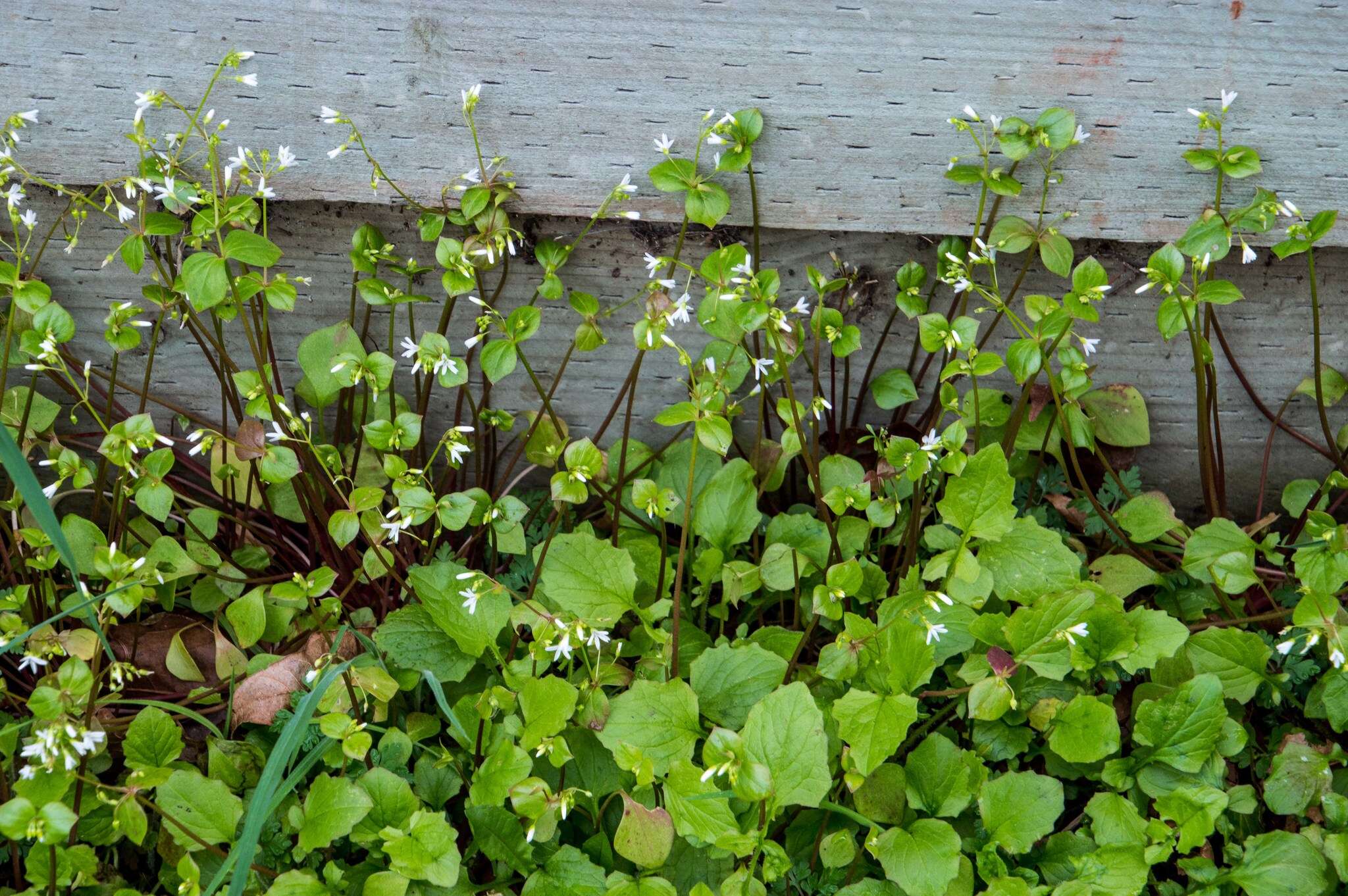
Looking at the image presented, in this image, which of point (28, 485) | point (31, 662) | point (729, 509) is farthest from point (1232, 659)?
point (31, 662)

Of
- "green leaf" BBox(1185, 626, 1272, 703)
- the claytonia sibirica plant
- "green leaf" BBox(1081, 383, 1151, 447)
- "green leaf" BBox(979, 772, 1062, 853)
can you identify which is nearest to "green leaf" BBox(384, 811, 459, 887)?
the claytonia sibirica plant

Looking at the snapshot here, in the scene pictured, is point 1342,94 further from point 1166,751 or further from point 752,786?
point 752,786

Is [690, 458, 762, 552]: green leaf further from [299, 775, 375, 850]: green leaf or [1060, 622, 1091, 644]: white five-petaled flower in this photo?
[299, 775, 375, 850]: green leaf

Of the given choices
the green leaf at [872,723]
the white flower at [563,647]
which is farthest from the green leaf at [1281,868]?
the white flower at [563,647]

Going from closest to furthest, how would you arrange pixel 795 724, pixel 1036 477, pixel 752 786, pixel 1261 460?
pixel 752 786 → pixel 795 724 → pixel 1036 477 → pixel 1261 460

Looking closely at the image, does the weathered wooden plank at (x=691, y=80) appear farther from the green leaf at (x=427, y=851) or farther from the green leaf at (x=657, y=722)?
the green leaf at (x=427, y=851)

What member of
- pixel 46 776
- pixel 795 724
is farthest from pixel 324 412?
pixel 795 724
